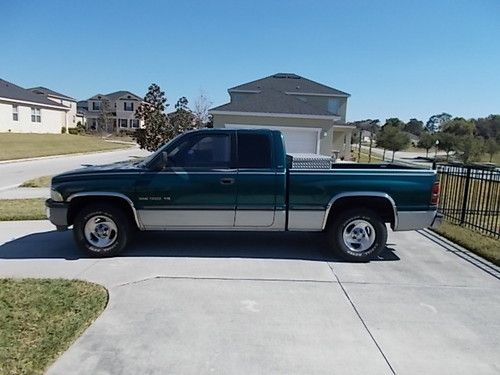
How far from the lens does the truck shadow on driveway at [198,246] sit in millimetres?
5871

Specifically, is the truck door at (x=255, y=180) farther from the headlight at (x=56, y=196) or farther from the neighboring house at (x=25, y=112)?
the neighboring house at (x=25, y=112)

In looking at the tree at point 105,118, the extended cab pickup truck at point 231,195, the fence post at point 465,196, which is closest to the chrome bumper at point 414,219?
the extended cab pickup truck at point 231,195

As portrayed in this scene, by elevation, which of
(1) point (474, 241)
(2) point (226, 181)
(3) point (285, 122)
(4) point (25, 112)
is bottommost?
(1) point (474, 241)

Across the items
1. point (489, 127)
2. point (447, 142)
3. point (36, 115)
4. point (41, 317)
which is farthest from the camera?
point (489, 127)

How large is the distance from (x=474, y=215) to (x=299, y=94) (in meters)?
27.3

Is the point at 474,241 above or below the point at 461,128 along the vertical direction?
below

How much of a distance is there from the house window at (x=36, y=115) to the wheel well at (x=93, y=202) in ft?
140

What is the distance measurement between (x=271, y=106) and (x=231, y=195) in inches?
597

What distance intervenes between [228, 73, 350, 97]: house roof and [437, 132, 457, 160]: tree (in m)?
30.6

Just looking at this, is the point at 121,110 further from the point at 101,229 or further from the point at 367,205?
the point at 367,205

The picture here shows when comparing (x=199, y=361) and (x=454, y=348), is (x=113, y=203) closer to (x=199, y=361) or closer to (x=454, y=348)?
(x=199, y=361)

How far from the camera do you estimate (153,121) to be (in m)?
22.9

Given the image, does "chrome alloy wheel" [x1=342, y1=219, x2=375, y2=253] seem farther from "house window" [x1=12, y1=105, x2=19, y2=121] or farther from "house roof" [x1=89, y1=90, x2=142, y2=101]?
"house roof" [x1=89, y1=90, x2=142, y2=101]

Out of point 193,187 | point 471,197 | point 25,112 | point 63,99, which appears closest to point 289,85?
point 471,197
